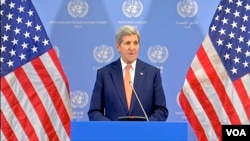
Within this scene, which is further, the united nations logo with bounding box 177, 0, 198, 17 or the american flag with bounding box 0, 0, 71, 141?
the united nations logo with bounding box 177, 0, 198, 17

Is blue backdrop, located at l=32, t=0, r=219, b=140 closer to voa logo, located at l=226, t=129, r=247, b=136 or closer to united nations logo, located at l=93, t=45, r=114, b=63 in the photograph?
united nations logo, located at l=93, t=45, r=114, b=63

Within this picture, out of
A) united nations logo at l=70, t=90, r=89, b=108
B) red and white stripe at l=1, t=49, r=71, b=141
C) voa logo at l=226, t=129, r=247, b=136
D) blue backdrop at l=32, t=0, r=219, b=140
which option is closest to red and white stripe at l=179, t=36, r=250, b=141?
blue backdrop at l=32, t=0, r=219, b=140

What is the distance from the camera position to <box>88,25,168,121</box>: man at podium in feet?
13.1

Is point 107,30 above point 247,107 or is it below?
above

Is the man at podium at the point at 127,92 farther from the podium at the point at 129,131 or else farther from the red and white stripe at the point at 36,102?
the podium at the point at 129,131

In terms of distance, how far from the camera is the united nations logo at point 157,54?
16.3 feet

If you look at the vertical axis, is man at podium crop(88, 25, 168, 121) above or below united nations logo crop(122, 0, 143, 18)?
below

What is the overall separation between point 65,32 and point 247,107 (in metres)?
2.18

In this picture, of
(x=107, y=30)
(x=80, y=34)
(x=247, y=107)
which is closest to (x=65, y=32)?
(x=80, y=34)

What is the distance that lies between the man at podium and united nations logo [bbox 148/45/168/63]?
2.74ft

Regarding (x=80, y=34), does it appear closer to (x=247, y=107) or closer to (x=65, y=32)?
(x=65, y=32)

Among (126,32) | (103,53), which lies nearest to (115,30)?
(103,53)

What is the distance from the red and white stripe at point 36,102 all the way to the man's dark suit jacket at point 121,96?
2.96 ft

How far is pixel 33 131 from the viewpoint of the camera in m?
4.81
